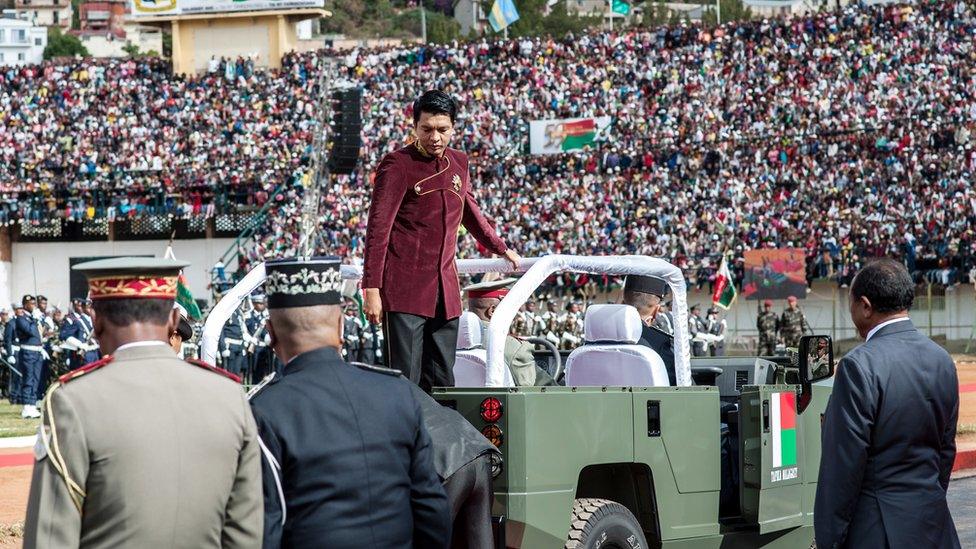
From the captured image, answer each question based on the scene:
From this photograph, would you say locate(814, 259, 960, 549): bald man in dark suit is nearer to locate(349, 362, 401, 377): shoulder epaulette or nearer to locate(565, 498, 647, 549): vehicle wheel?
locate(565, 498, 647, 549): vehicle wheel

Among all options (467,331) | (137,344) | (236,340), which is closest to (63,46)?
(236,340)

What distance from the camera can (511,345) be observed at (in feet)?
24.0

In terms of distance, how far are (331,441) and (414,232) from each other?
2390 mm

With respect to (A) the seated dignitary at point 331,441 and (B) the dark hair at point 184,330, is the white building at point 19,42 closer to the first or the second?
(B) the dark hair at point 184,330

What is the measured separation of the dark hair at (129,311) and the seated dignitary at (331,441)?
390 millimetres

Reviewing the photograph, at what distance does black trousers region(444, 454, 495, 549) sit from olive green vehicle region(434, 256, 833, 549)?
0.52 meters

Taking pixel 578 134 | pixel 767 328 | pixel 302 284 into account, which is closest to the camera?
pixel 302 284

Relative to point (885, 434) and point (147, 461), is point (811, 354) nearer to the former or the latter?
point (885, 434)

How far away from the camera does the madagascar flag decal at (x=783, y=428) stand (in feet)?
23.4

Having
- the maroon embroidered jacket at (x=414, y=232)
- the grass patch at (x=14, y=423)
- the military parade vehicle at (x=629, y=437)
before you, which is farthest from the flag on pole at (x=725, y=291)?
the maroon embroidered jacket at (x=414, y=232)

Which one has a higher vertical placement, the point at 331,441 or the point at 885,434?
the point at 331,441

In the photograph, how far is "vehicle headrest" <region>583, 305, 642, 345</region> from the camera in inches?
264

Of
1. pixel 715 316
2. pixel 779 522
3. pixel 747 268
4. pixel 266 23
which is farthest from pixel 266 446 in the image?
pixel 266 23

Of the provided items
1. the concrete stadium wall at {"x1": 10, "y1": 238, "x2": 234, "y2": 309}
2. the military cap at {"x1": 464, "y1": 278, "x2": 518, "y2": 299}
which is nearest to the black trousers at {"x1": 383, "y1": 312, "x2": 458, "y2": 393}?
the military cap at {"x1": 464, "y1": 278, "x2": 518, "y2": 299}
